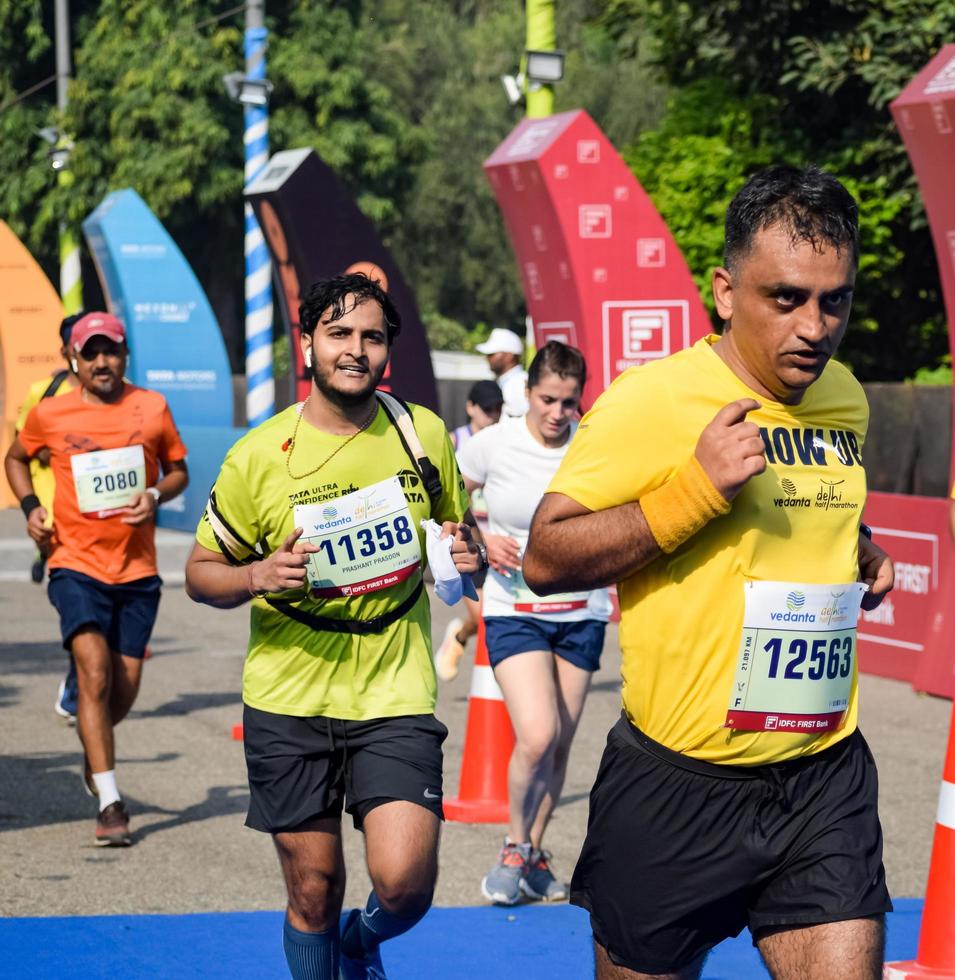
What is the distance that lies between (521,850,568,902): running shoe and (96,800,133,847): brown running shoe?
5.55ft

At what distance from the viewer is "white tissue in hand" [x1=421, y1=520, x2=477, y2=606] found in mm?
4785

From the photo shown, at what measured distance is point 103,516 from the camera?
7.71m

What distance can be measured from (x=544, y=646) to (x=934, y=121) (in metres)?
4.26

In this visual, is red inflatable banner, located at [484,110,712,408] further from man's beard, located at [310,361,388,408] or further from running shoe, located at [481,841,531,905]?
man's beard, located at [310,361,388,408]

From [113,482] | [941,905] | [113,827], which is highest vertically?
[113,482]

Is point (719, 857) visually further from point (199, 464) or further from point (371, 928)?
point (199, 464)

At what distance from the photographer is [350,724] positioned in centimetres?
479

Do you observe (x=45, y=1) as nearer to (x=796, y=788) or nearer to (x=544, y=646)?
(x=544, y=646)

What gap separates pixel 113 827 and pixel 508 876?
5.63 ft

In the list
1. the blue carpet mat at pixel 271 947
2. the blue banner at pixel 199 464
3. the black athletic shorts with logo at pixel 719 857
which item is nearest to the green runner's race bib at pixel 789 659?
the black athletic shorts with logo at pixel 719 857

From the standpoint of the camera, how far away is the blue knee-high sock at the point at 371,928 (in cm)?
475

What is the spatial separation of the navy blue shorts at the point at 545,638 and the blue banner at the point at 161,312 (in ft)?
54.6

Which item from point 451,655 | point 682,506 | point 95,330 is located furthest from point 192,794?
point 682,506

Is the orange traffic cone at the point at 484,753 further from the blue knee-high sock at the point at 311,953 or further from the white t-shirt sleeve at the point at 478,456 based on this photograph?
the blue knee-high sock at the point at 311,953
